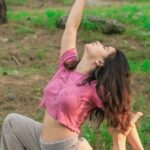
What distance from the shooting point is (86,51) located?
461cm

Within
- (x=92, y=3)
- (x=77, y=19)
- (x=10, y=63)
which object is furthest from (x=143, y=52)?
(x=92, y=3)

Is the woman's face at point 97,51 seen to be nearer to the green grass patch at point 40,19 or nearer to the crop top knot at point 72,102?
the crop top knot at point 72,102

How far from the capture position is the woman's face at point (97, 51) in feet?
15.1

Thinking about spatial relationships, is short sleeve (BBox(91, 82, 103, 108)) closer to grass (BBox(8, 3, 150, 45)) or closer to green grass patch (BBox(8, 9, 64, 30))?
grass (BBox(8, 3, 150, 45))

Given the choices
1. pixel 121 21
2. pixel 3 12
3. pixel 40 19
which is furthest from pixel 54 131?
pixel 121 21

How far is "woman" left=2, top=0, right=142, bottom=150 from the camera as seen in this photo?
451 cm

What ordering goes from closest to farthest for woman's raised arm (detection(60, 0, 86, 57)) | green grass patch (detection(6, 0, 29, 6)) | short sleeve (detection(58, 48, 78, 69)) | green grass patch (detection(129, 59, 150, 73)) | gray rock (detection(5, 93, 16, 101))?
short sleeve (detection(58, 48, 78, 69))
woman's raised arm (detection(60, 0, 86, 57))
gray rock (detection(5, 93, 16, 101))
green grass patch (detection(129, 59, 150, 73))
green grass patch (detection(6, 0, 29, 6))

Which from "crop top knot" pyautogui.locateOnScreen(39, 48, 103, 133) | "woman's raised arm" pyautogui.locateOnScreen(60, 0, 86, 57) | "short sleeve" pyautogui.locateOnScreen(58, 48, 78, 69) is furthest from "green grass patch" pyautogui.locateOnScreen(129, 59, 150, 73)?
"crop top knot" pyautogui.locateOnScreen(39, 48, 103, 133)

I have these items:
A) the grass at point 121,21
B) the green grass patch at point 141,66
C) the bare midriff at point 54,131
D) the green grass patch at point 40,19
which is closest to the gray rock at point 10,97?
the green grass patch at point 141,66

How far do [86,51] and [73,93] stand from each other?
33 centimetres

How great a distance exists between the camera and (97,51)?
461 centimetres

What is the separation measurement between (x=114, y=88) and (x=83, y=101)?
0.24 m

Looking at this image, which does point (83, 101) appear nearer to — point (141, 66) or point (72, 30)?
point (72, 30)

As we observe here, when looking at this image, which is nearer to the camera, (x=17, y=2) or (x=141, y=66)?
(x=141, y=66)
